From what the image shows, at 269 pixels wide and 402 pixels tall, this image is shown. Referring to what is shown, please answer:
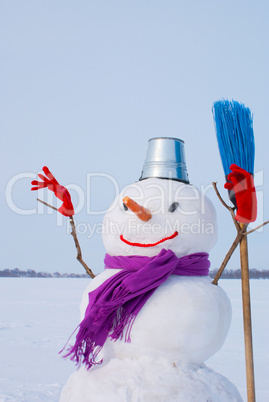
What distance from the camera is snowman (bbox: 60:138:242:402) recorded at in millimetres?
1524

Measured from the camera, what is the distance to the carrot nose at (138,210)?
5.27 feet

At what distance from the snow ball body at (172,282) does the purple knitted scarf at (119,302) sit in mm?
36

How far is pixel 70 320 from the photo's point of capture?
4641mm

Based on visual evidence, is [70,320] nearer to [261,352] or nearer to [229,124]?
[261,352]

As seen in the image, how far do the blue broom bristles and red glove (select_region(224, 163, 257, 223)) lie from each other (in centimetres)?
9

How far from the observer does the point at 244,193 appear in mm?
1710

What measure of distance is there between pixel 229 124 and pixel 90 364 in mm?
1092

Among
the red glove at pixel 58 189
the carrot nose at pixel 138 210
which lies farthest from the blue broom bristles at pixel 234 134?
the red glove at pixel 58 189

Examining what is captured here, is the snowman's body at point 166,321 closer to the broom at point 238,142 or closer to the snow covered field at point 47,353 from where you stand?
the broom at point 238,142

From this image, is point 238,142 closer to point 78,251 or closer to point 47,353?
point 78,251

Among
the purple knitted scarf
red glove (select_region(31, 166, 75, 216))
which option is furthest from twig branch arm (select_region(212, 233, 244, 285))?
red glove (select_region(31, 166, 75, 216))

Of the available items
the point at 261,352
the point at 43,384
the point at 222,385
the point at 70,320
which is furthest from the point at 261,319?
the point at 222,385

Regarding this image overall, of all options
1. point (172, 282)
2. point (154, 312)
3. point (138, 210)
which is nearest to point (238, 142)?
point (138, 210)

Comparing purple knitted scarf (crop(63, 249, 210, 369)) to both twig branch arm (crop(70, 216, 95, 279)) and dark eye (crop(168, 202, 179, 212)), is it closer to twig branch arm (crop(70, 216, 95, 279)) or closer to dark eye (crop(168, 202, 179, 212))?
dark eye (crop(168, 202, 179, 212))
